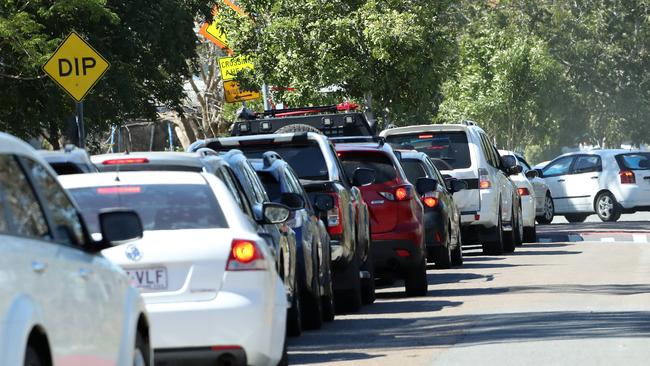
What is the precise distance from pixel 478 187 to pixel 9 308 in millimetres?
18922

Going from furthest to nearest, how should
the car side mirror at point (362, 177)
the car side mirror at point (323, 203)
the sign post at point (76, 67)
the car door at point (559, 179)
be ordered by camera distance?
1. the car door at point (559, 179)
2. the sign post at point (76, 67)
3. the car side mirror at point (362, 177)
4. the car side mirror at point (323, 203)

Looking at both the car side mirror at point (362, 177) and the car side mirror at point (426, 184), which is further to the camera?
the car side mirror at point (426, 184)

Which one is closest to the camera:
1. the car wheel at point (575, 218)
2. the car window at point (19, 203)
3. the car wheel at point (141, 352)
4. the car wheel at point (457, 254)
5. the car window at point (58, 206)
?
the car window at point (19, 203)

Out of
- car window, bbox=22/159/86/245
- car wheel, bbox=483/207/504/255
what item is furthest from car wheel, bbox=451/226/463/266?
car window, bbox=22/159/86/245

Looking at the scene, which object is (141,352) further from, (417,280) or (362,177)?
(417,280)

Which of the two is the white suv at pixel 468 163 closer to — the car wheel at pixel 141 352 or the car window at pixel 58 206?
the car wheel at pixel 141 352

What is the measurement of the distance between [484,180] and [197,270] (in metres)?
15.0

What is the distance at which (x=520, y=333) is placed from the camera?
503 inches

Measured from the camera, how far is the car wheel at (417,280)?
17438 millimetres

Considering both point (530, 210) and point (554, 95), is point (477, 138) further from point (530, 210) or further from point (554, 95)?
point (554, 95)

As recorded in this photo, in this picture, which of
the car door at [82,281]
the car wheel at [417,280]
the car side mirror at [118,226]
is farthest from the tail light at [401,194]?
the car side mirror at [118,226]

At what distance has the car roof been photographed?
389 inches

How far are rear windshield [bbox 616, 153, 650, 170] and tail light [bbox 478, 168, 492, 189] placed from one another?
13847 millimetres

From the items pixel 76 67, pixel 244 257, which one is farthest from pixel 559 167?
pixel 244 257
